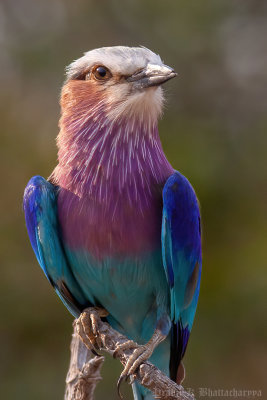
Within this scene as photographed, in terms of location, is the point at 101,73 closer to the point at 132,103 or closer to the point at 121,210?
the point at 132,103

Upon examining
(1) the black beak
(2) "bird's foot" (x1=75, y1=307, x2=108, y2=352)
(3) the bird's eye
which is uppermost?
(3) the bird's eye

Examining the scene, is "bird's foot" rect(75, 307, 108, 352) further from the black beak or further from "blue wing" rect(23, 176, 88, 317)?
the black beak

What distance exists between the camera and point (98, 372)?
12.8 feet

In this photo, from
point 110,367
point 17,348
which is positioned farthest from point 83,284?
point 17,348

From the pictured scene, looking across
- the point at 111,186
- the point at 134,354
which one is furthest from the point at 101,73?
the point at 134,354

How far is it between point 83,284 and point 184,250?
53 centimetres

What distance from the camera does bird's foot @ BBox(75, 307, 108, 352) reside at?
3988 mm

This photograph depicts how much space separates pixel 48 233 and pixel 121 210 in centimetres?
39

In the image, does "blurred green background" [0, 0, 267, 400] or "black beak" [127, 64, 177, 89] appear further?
"blurred green background" [0, 0, 267, 400]

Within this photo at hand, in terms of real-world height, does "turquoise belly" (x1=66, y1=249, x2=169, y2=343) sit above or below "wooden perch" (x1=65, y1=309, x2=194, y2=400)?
above

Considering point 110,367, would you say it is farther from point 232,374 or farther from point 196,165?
point 196,165

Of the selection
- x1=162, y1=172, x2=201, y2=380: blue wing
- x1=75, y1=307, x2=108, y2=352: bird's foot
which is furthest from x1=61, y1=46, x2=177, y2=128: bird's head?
x1=75, y1=307, x2=108, y2=352: bird's foot

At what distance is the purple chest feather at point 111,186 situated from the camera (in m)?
3.81

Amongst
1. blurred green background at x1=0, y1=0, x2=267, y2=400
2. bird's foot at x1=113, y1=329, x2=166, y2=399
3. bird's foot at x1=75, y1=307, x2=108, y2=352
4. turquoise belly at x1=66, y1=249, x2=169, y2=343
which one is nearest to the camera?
bird's foot at x1=113, y1=329, x2=166, y2=399
